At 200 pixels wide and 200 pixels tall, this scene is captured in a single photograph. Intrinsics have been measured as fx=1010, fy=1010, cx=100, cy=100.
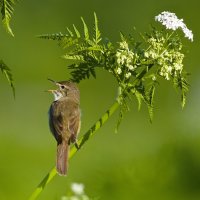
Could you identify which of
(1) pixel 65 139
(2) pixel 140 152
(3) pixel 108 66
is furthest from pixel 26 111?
(3) pixel 108 66

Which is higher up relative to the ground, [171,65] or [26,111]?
[171,65]

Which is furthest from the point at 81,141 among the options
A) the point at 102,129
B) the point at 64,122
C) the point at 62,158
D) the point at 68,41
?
the point at 102,129

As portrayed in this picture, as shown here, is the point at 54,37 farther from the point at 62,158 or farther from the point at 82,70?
the point at 62,158

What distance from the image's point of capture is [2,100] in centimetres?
1053

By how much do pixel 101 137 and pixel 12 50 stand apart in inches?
104

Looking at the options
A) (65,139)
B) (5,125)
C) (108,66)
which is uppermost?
(108,66)

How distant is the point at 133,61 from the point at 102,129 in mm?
6139

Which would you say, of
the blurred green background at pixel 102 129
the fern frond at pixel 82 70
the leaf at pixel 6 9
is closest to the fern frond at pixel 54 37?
the fern frond at pixel 82 70

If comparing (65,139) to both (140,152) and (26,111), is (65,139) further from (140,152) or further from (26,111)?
(26,111)

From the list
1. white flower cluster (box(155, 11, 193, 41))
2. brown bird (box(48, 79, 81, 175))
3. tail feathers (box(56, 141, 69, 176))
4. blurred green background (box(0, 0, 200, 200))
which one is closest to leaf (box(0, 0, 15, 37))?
white flower cluster (box(155, 11, 193, 41))

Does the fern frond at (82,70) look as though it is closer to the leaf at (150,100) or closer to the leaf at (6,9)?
the leaf at (150,100)

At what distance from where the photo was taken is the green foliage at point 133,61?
12.2 feet

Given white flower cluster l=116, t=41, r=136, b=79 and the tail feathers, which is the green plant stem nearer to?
white flower cluster l=116, t=41, r=136, b=79

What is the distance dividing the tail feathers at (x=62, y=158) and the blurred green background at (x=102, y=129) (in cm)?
204
